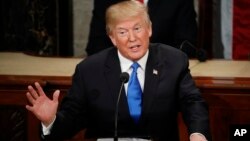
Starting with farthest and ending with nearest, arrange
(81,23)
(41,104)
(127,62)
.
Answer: (81,23), (127,62), (41,104)

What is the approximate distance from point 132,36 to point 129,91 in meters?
0.27

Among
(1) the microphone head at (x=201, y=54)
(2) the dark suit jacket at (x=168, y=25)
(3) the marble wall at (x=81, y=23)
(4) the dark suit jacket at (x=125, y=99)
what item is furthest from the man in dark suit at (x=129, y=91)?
(3) the marble wall at (x=81, y=23)

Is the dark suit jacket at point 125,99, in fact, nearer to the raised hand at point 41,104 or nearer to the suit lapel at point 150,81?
the suit lapel at point 150,81

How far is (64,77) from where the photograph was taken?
328 cm

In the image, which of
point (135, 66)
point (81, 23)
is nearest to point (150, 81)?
point (135, 66)

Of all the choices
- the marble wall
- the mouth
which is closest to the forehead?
the mouth

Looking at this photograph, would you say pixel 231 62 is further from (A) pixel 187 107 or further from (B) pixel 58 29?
(B) pixel 58 29

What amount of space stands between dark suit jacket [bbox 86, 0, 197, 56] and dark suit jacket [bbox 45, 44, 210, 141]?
1.10 meters

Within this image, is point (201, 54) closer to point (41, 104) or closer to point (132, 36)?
point (132, 36)

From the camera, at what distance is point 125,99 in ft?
9.12

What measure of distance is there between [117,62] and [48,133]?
1.57 feet

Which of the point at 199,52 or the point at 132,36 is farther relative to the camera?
the point at 199,52

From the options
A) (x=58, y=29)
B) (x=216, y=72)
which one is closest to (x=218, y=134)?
(x=216, y=72)

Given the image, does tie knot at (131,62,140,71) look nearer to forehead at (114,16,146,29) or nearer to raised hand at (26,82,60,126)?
forehead at (114,16,146,29)
